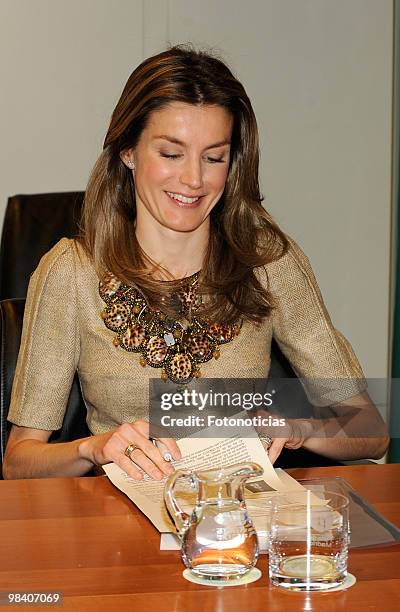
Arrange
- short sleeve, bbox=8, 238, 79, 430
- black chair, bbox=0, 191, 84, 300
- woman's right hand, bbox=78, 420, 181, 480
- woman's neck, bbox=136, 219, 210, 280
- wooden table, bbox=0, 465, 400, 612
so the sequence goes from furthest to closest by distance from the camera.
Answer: black chair, bbox=0, 191, 84, 300, woman's neck, bbox=136, 219, 210, 280, short sleeve, bbox=8, 238, 79, 430, woman's right hand, bbox=78, 420, 181, 480, wooden table, bbox=0, 465, 400, 612

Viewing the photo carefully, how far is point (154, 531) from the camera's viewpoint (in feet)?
4.72

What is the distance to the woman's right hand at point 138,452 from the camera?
1.60 metres

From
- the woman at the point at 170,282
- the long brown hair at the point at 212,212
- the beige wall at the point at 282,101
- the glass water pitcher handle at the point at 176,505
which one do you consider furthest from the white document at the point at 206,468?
the beige wall at the point at 282,101

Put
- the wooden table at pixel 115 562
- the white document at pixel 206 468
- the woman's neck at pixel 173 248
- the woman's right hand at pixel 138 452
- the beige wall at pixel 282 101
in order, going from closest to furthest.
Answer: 1. the wooden table at pixel 115 562
2. the white document at pixel 206 468
3. the woman's right hand at pixel 138 452
4. the woman's neck at pixel 173 248
5. the beige wall at pixel 282 101

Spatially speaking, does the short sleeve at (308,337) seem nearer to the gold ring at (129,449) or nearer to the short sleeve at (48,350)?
the short sleeve at (48,350)

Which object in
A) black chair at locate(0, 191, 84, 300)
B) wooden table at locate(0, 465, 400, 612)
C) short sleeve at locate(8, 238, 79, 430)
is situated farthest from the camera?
black chair at locate(0, 191, 84, 300)

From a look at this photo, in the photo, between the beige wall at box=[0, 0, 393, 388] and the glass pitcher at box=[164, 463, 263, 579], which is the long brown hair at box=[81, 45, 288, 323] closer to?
the glass pitcher at box=[164, 463, 263, 579]

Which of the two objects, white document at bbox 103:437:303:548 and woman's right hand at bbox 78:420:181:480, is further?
woman's right hand at bbox 78:420:181:480

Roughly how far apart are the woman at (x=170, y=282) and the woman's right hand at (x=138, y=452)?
12.4 inches

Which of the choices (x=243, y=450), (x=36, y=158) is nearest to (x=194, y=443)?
(x=243, y=450)

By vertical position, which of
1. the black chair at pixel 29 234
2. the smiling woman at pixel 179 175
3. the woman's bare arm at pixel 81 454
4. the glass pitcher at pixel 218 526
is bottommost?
the woman's bare arm at pixel 81 454

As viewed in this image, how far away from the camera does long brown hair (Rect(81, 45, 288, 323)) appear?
211cm

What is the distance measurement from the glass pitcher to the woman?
70 cm

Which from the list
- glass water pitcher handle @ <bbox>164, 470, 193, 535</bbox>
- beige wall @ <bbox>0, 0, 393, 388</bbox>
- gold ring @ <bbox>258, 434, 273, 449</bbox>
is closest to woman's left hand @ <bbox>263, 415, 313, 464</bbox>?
gold ring @ <bbox>258, 434, 273, 449</bbox>
